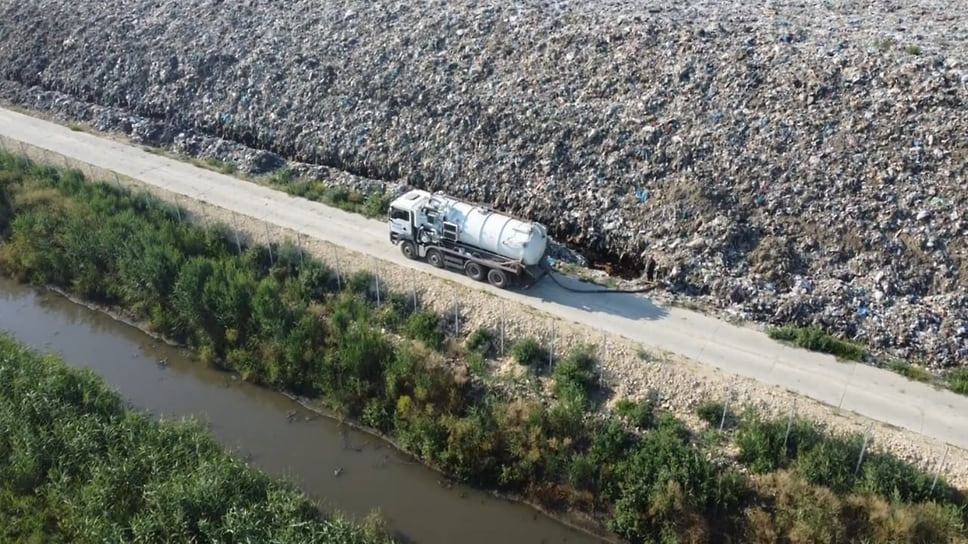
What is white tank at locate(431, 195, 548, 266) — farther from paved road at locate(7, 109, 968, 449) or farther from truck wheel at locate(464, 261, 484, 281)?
paved road at locate(7, 109, 968, 449)

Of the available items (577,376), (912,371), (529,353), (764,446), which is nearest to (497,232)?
(529,353)

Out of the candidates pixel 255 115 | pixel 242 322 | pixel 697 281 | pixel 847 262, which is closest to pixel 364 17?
pixel 255 115

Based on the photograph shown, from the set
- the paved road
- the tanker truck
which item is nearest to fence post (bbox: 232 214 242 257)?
the paved road

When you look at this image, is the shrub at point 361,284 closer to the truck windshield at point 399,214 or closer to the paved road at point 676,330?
the paved road at point 676,330

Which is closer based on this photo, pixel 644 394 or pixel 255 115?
pixel 644 394

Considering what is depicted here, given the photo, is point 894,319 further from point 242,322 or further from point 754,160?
point 242,322

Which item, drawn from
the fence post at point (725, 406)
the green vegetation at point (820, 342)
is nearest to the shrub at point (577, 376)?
the fence post at point (725, 406)
